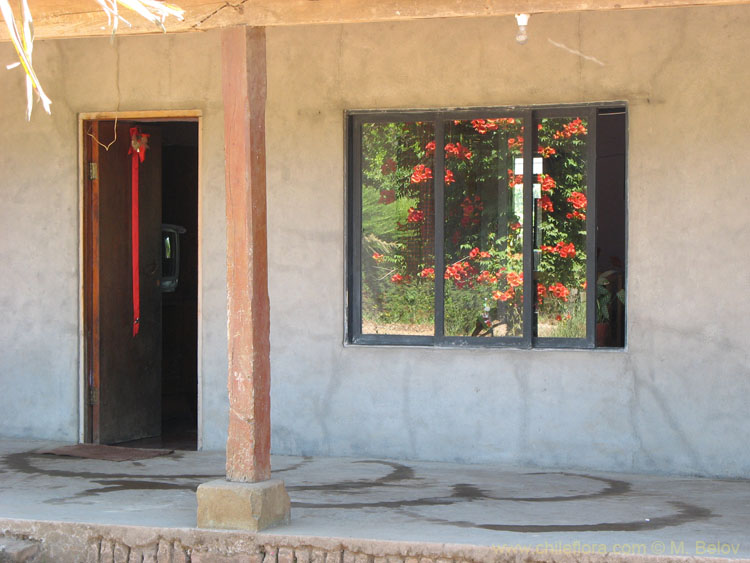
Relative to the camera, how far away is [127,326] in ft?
28.9

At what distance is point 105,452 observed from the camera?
8016 mm

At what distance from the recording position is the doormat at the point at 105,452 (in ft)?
25.7

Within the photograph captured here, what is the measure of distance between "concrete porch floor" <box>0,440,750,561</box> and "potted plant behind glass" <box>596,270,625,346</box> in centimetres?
96

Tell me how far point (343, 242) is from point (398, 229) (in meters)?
0.41

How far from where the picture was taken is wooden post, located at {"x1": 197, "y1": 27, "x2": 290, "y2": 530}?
17.9 ft

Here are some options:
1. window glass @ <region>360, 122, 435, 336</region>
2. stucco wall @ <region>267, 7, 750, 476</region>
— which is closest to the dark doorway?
stucco wall @ <region>267, 7, 750, 476</region>

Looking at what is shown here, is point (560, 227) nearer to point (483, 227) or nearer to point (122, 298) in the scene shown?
point (483, 227)

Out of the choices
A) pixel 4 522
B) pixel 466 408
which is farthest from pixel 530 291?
pixel 4 522

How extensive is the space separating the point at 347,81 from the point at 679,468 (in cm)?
355

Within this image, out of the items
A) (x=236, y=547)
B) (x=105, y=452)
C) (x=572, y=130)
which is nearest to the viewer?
(x=236, y=547)

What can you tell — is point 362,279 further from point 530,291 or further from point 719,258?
point 719,258

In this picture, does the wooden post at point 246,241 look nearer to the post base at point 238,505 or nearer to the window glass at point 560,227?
the post base at point 238,505

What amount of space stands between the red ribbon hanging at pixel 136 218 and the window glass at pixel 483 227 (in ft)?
8.99

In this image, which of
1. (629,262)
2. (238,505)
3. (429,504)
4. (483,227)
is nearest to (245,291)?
(238,505)
